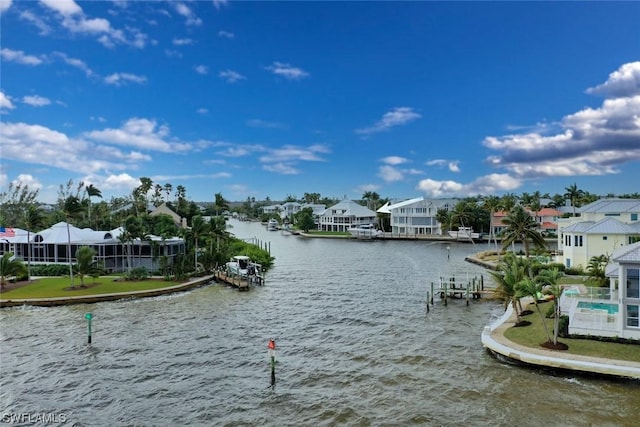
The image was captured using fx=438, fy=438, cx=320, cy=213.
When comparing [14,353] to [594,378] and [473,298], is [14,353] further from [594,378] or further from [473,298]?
[473,298]

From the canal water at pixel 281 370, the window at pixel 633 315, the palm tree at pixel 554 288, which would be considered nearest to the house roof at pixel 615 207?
the canal water at pixel 281 370

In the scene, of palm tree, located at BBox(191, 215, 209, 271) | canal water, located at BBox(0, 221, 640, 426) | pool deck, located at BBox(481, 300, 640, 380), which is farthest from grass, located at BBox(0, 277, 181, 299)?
pool deck, located at BBox(481, 300, 640, 380)

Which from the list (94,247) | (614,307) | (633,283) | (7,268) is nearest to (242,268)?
(94,247)

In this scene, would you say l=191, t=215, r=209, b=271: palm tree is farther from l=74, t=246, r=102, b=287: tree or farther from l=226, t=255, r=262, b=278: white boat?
l=74, t=246, r=102, b=287: tree

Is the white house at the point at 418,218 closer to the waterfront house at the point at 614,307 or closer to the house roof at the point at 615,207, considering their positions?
the house roof at the point at 615,207

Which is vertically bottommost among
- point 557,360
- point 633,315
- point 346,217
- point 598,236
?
point 557,360

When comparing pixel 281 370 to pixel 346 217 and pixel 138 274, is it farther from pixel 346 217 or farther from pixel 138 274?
pixel 346 217

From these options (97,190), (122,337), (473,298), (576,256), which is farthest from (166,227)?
(576,256)
